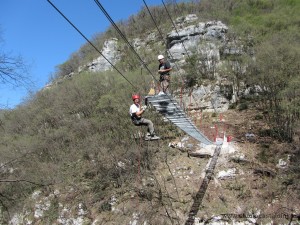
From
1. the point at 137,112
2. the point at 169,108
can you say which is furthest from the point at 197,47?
the point at 137,112

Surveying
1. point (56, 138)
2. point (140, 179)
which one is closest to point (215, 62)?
point (140, 179)

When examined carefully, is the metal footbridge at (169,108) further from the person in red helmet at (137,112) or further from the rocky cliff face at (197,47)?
the rocky cliff face at (197,47)

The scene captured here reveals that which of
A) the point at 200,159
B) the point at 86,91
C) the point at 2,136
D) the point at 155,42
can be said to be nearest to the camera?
the point at 200,159

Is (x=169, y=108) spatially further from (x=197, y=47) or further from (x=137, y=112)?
(x=197, y=47)

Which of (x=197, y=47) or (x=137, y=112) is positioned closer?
(x=137, y=112)

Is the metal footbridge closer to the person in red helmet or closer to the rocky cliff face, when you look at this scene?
the person in red helmet

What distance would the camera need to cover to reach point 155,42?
123ft

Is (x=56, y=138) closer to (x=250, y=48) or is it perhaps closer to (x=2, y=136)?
(x=2, y=136)

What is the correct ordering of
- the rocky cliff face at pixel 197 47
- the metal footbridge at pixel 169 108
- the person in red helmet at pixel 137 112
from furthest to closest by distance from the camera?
the rocky cliff face at pixel 197 47
the metal footbridge at pixel 169 108
the person in red helmet at pixel 137 112

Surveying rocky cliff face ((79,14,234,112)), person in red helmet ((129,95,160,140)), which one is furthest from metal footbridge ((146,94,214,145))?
rocky cliff face ((79,14,234,112))

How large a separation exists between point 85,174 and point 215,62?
13.5 metres

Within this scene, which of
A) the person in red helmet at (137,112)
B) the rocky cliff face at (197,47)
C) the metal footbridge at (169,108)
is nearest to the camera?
the person in red helmet at (137,112)

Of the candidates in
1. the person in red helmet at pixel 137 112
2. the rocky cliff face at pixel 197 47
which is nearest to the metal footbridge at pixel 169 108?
the person in red helmet at pixel 137 112

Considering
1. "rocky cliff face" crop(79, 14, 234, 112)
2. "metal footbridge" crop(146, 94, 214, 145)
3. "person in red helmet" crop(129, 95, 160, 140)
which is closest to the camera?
"person in red helmet" crop(129, 95, 160, 140)
